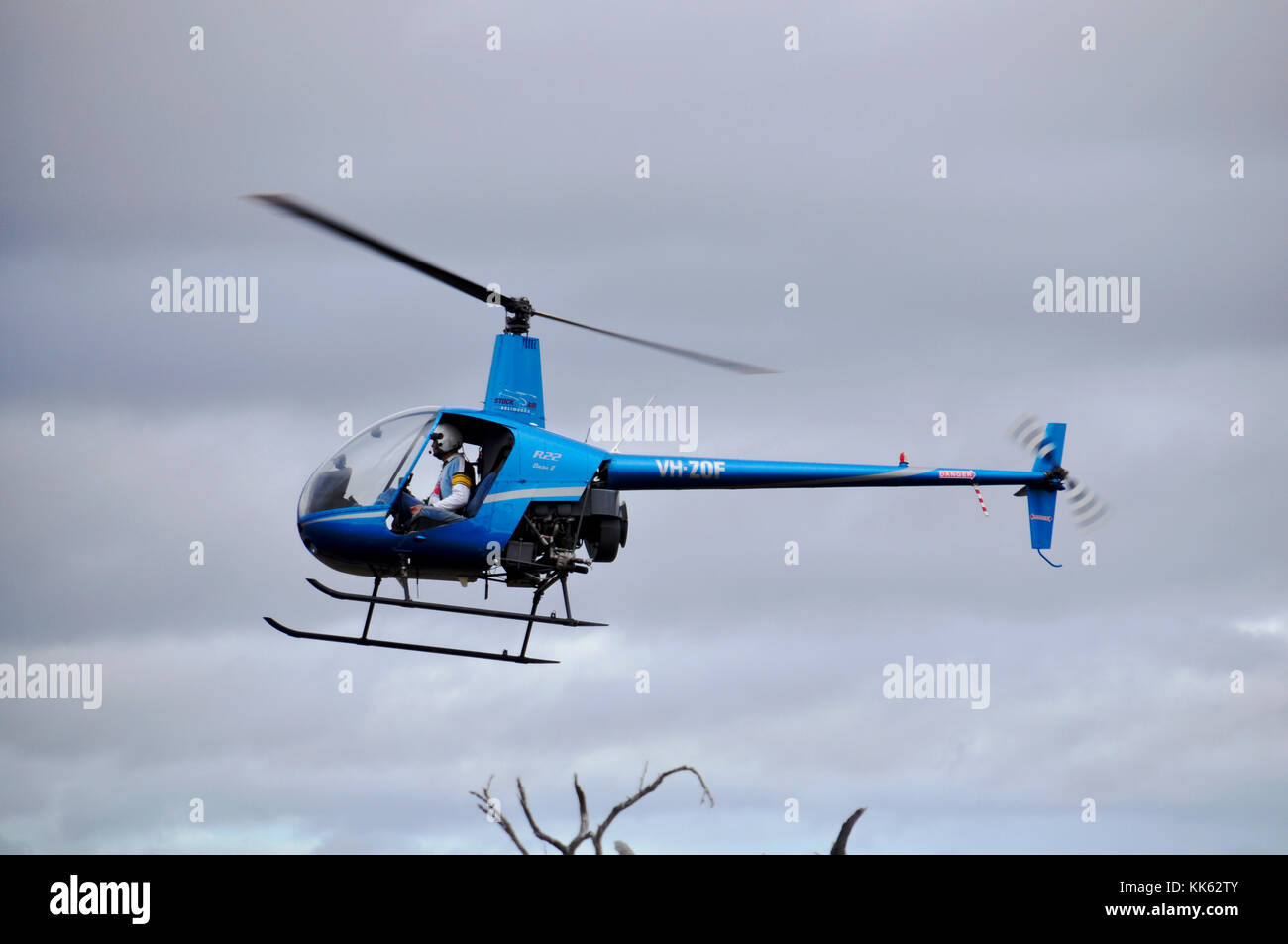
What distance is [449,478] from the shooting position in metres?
25.8

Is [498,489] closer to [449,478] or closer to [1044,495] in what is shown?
[449,478]

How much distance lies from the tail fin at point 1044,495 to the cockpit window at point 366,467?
38.3ft

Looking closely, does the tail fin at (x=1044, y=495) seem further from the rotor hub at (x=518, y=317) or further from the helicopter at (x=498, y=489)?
the rotor hub at (x=518, y=317)

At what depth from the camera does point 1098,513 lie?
31.7m

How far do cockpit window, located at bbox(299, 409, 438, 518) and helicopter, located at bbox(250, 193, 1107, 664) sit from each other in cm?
1

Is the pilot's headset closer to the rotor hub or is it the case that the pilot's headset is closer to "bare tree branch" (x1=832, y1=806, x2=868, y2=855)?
the rotor hub

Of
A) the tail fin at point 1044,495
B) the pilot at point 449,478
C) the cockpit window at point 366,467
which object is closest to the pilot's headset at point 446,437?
the pilot at point 449,478

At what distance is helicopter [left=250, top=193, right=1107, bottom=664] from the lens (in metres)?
25.0

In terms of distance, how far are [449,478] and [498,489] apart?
71 centimetres

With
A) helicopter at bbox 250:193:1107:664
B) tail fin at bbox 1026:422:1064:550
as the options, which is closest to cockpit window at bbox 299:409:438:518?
helicopter at bbox 250:193:1107:664

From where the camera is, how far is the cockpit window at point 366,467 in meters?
25.0

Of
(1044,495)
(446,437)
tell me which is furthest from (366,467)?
(1044,495)

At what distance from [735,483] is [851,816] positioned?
354 inches
